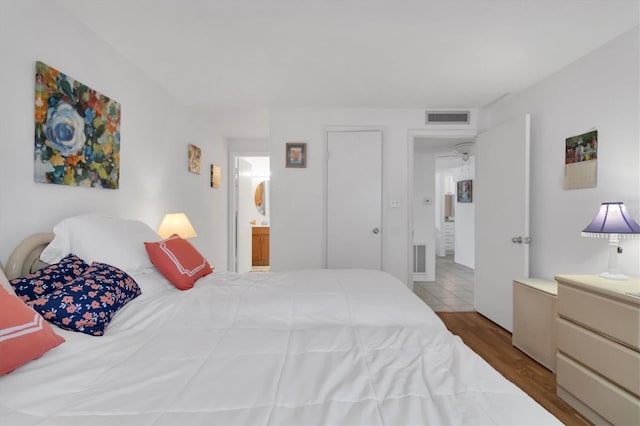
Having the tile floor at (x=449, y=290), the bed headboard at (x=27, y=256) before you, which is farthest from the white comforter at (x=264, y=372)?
the tile floor at (x=449, y=290)

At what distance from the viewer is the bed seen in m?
0.73

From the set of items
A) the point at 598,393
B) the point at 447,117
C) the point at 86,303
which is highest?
the point at 447,117

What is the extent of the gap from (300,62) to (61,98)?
161cm

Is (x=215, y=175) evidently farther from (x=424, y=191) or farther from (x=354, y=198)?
(x=424, y=191)

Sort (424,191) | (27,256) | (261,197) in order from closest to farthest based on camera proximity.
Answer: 1. (27,256)
2. (424,191)
3. (261,197)

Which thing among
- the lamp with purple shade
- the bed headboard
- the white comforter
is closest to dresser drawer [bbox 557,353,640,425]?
the lamp with purple shade

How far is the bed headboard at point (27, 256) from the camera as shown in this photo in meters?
1.40

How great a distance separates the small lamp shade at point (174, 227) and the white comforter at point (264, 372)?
139cm

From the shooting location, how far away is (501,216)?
10.2ft

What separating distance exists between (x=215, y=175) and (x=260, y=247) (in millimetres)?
2576

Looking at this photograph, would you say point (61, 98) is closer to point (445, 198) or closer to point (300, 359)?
point (300, 359)

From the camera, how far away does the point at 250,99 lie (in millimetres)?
3275

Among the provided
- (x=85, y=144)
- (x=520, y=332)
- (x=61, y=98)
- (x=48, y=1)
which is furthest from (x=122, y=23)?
(x=520, y=332)

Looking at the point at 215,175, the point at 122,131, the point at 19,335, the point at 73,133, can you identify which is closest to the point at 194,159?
the point at 215,175
